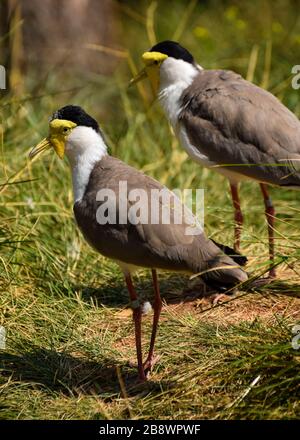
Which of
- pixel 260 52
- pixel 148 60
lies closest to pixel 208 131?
pixel 148 60

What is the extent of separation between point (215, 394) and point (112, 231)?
0.97 metres

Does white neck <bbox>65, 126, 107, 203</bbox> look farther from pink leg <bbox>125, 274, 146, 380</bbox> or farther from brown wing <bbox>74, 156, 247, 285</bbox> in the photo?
pink leg <bbox>125, 274, 146, 380</bbox>

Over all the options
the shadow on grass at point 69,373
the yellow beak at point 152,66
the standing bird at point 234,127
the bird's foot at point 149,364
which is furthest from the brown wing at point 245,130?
the shadow on grass at point 69,373

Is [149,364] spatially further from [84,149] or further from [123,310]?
[84,149]

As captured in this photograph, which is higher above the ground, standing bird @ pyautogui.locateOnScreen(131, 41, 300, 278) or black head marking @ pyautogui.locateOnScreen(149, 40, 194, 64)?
black head marking @ pyautogui.locateOnScreen(149, 40, 194, 64)

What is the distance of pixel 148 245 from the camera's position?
14.3 ft

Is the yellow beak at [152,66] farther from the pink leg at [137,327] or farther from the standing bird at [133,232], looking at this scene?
the pink leg at [137,327]

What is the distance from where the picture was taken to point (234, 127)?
18.2 feet

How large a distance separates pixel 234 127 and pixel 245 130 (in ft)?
0.27

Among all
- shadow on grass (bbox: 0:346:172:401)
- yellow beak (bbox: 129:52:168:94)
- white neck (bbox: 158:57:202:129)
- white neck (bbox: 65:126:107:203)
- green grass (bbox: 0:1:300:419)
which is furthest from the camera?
yellow beak (bbox: 129:52:168:94)

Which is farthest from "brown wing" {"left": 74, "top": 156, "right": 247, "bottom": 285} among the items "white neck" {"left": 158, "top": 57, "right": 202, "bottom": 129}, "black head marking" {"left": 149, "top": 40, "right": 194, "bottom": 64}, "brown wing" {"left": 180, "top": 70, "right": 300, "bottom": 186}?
"black head marking" {"left": 149, "top": 40, "right": 194, "bottom": 64}

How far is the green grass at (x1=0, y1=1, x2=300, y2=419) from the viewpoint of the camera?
13.8ft

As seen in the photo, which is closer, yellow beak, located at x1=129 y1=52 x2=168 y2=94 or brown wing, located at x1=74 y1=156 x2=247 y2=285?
brown wing, located at x1=74 y1=156 x2=247 y2=285

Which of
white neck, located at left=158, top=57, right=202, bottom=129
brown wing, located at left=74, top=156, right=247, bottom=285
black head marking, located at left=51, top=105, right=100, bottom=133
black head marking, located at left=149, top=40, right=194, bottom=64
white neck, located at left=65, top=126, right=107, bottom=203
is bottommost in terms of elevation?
brown wing, located at left=74, top=156, right=247, bottom=285
